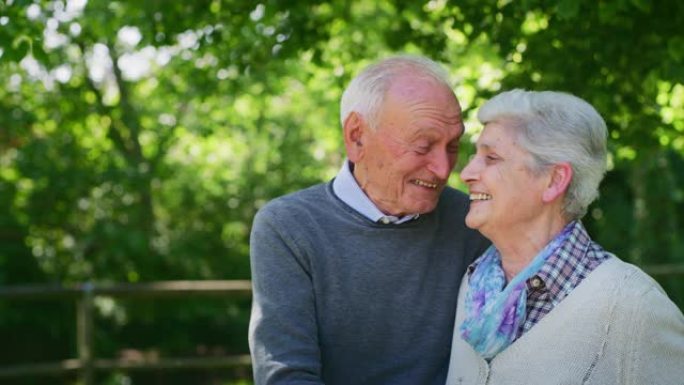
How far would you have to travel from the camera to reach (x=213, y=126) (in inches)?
358

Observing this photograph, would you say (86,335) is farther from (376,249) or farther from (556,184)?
(556,184)

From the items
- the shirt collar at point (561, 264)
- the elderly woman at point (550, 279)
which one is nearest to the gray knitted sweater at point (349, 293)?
the elderly woman at point (550, 279)

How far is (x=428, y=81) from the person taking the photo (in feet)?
9.68

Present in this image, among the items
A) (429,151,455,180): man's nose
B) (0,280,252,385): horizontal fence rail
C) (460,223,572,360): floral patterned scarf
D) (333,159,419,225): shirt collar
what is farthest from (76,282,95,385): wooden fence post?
(460,223,572,360): floral patterned scarf

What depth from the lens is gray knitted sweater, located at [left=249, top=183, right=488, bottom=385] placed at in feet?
9.02

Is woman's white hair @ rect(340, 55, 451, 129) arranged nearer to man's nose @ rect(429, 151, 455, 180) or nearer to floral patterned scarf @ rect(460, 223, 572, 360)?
man's nose @ rect(429, 151, 455, 180)

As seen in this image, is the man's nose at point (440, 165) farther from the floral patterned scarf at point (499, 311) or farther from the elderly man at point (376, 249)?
the floral patterned scarf at point (499, 311)

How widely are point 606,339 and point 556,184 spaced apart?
41 centimetres

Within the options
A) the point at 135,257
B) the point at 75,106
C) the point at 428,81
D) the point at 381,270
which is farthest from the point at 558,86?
the point at 135,257

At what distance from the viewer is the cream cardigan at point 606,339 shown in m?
2.50

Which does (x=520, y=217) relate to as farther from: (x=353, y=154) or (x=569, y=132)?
(x=353, y=154)

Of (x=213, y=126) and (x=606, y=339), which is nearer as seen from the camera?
(x=606, y=339)

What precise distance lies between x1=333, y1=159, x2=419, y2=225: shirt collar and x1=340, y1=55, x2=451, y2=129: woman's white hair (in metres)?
0.16

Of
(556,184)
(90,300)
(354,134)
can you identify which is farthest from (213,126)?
(556,184)
